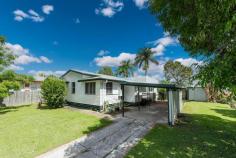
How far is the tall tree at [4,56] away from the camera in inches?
501

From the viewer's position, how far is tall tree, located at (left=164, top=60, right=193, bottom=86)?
96.0 ft

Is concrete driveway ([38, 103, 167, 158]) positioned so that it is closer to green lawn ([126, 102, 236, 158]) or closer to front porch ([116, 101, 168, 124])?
green lawn ([126, 102, 236, 158])

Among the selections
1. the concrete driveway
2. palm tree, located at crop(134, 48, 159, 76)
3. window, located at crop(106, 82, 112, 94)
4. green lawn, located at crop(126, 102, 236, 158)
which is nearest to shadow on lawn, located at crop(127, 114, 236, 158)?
green lawn, located at crop(126, 102, 236, 158)

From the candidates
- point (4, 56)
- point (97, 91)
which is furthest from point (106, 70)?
point (4, 56)

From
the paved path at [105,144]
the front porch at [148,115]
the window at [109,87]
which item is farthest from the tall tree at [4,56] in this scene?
the paved path at [105,144]

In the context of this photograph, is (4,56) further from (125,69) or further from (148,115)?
(125,69)

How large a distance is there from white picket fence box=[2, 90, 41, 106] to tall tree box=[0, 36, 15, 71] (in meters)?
4.91

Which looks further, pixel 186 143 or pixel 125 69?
pixel 125 69

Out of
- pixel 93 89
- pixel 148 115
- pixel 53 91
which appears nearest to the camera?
pixel 148 115

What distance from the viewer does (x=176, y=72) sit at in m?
30.2

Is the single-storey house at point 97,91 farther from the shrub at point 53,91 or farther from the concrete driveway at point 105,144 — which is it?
the concrete driveway at point 105,144

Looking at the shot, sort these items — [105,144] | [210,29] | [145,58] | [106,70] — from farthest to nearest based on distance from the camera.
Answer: [106,70]
[145,58]
[105,144]
[210,29]

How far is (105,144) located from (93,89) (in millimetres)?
8386

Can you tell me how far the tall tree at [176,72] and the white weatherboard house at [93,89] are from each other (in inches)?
609
